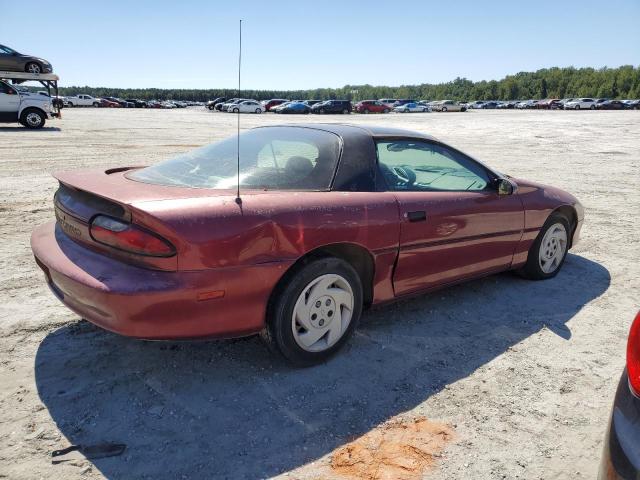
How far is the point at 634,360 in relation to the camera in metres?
1.58

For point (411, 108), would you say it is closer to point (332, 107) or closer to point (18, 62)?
point (332, 107)

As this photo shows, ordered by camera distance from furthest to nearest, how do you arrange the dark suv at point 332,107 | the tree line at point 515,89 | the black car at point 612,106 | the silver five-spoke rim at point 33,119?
1. the tree line at point 515,89
2. the black car at point 612,106
3. the dark suv at point 332,107
4. the silver five-spoke rim at point 33,119

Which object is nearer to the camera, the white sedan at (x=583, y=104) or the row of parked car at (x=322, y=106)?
the row of parked car at (x=322, y=106)

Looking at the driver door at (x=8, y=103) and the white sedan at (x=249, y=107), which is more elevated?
the white sedan at (x=249, y=107)

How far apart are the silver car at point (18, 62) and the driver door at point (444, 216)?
831 inches

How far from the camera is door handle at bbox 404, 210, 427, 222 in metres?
3.25

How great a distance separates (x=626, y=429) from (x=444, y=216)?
2105 millimetres

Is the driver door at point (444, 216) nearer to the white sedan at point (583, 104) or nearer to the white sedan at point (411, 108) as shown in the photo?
the white sedan at point (411, 108)

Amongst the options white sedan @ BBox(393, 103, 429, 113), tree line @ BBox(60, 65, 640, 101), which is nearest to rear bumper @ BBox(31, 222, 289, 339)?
white sedan @ BBox(393, 103, 429, 113)

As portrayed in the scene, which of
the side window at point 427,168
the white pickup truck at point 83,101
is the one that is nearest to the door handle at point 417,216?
the side window at point 427,168

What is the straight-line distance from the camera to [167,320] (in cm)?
244

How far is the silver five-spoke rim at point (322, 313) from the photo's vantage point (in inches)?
112

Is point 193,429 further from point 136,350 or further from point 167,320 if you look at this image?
point 136,350

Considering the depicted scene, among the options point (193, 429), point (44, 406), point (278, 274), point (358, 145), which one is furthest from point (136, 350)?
point (358, 145)
